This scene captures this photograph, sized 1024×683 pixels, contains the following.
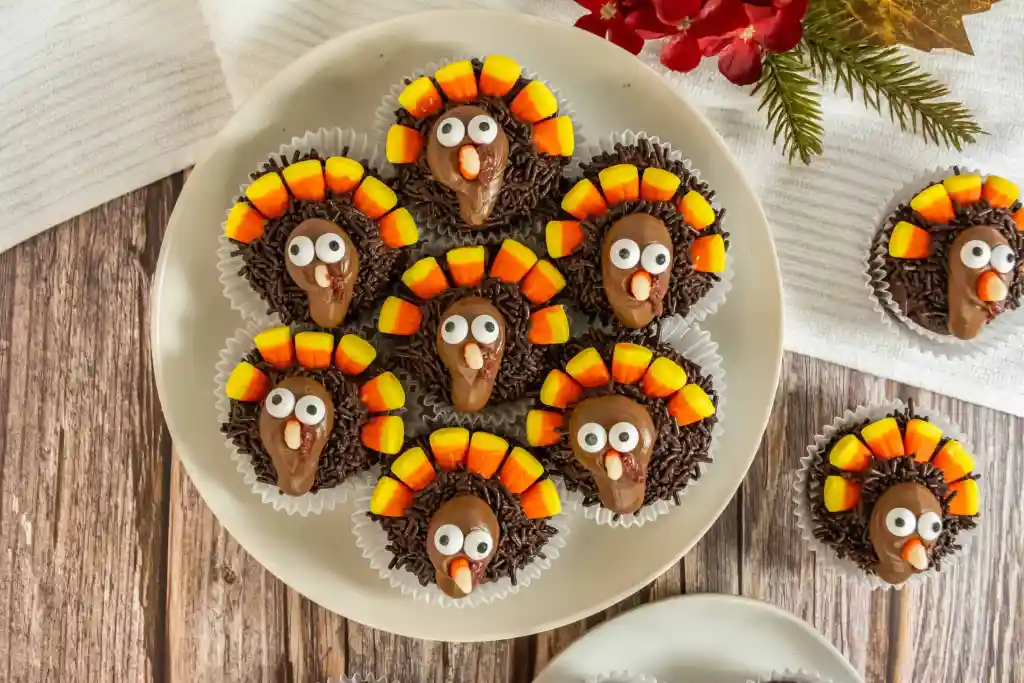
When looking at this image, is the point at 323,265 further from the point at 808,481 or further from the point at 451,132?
the point at 808,481

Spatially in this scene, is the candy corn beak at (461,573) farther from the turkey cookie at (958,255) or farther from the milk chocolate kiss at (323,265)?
the turkey cookie at (958,255)

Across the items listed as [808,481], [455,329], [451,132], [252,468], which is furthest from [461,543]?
[808,481]

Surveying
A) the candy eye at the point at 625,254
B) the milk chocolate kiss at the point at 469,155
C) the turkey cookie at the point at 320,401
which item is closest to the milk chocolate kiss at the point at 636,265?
the candy eye at the point at 625,254

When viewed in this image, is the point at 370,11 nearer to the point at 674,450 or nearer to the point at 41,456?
the point at 674,450

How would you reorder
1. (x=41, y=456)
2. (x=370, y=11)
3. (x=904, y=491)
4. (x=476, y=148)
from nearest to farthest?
(x=476, y=148)
(x=904, y=491)
(x=370, y=11)
(x=41, y=456)

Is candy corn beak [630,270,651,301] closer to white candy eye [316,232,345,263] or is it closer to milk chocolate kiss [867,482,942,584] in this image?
white candy eye [316,232,345,263]

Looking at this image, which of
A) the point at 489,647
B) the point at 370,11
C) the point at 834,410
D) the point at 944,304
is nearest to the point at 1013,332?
the point at 944,304
